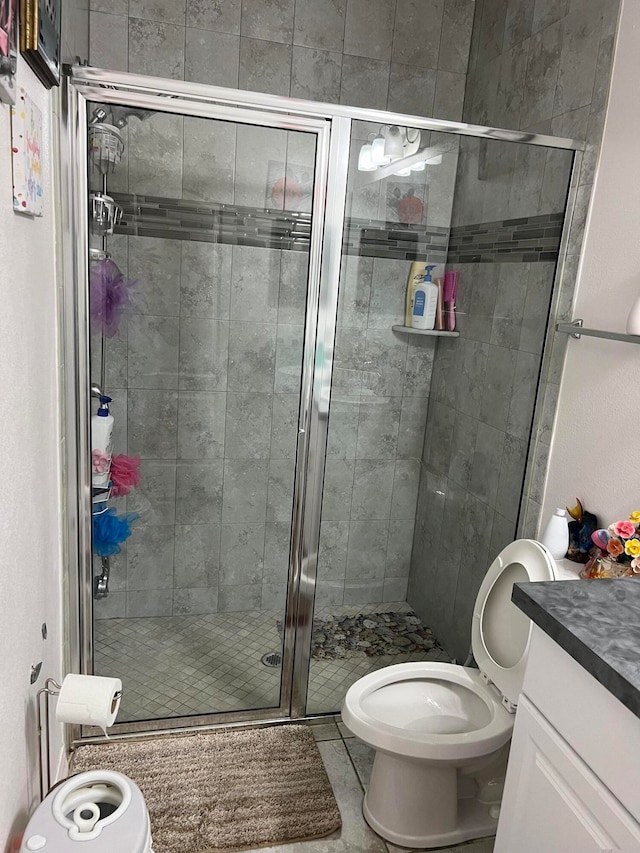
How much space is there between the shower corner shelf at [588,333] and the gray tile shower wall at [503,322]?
0.09m

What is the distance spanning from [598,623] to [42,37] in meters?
1.45

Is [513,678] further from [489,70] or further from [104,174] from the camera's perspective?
[489,70]

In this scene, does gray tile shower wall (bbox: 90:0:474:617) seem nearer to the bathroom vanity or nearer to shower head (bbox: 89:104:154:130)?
shower head (bbox: 89:104:154:130)

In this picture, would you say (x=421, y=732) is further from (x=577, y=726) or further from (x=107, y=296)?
(x=107, y=296)

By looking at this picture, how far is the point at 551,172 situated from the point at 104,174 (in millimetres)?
1332

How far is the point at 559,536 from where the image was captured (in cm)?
179

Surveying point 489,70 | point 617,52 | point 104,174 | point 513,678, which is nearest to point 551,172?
point 617,52

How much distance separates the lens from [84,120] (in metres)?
1.62

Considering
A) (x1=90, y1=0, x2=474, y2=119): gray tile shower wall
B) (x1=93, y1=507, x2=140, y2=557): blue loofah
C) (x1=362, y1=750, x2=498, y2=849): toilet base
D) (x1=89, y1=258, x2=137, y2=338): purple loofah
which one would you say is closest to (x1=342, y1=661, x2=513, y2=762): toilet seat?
(x1=362, y1=750, x2=498, y2=849): toilet base

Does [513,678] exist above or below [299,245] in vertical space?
below

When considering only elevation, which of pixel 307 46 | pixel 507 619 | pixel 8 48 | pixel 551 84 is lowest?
pixel 507 619

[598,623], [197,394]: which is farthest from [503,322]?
[598,623]

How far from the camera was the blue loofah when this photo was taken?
1.95 metres

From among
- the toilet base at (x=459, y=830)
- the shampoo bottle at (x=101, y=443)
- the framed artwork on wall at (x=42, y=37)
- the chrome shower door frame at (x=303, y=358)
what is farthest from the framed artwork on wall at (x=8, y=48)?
the toilet base at (x=459, y=830)
